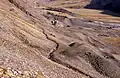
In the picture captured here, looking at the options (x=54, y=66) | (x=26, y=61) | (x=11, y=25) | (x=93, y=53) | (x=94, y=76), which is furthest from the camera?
(x=93, y=53)

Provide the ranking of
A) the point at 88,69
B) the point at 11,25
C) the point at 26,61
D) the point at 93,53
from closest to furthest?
the point at 26,61, the point at 88,69, the point at 11,25, the point at 93,53

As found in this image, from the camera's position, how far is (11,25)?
143 feet

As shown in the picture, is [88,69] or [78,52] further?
[78,52]

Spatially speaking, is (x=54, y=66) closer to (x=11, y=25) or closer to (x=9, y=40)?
(x=9, y=40)

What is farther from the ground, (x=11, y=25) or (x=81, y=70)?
(x=11, y=25)

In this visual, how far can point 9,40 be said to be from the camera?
119ft

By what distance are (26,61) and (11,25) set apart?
14337mm

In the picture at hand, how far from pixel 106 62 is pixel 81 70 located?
7558 mm

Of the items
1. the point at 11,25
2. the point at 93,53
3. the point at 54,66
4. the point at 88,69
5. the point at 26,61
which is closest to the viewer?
the point at 26,61

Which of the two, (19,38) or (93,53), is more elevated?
(19,38)

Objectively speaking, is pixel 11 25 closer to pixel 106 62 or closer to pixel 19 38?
pixel 19 38

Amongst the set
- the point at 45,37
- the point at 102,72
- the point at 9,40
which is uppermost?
the point at 9,40

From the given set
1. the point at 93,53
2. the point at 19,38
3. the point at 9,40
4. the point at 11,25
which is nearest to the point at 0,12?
the point at 11,25

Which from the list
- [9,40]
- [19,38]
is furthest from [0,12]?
[9,40]
